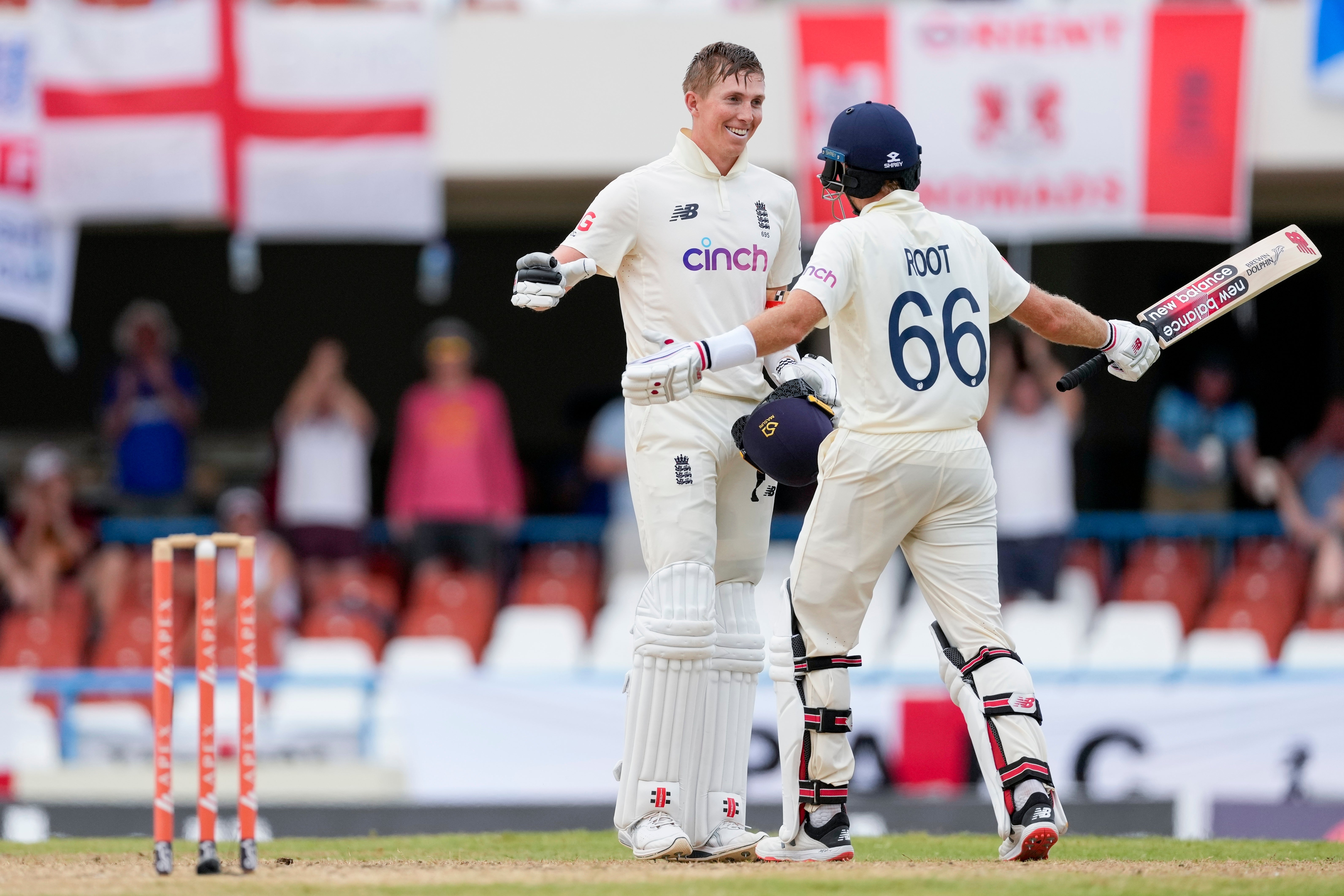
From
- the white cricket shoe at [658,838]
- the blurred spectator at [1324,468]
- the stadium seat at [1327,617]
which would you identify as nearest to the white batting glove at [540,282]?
the white cricket shoe at [658,838]

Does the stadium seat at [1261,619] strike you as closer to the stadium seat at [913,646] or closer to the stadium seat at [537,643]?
the stadium seat at [913,646]

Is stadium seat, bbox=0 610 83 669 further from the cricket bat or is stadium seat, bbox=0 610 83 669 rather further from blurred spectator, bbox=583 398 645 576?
the cricket bat

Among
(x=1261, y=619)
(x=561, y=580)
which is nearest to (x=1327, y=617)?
(x=1261, y=619)


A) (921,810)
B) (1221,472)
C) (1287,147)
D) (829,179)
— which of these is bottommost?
(921,810)

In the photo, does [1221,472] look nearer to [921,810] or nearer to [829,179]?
[921,810]

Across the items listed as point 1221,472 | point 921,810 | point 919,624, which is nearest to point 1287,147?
point 1221,472

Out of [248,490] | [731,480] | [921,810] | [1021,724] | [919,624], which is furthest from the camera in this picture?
[248,490]

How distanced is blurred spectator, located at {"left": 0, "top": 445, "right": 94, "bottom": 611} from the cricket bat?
9219 millimetres

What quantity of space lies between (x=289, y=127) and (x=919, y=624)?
5.47 m

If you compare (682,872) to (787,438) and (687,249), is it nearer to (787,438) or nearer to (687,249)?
(787,438)

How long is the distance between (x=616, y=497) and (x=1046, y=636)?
3.46 meters

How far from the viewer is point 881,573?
615 centimetres

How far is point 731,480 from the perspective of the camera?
6.59m

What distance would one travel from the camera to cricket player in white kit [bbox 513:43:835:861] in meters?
6.36
